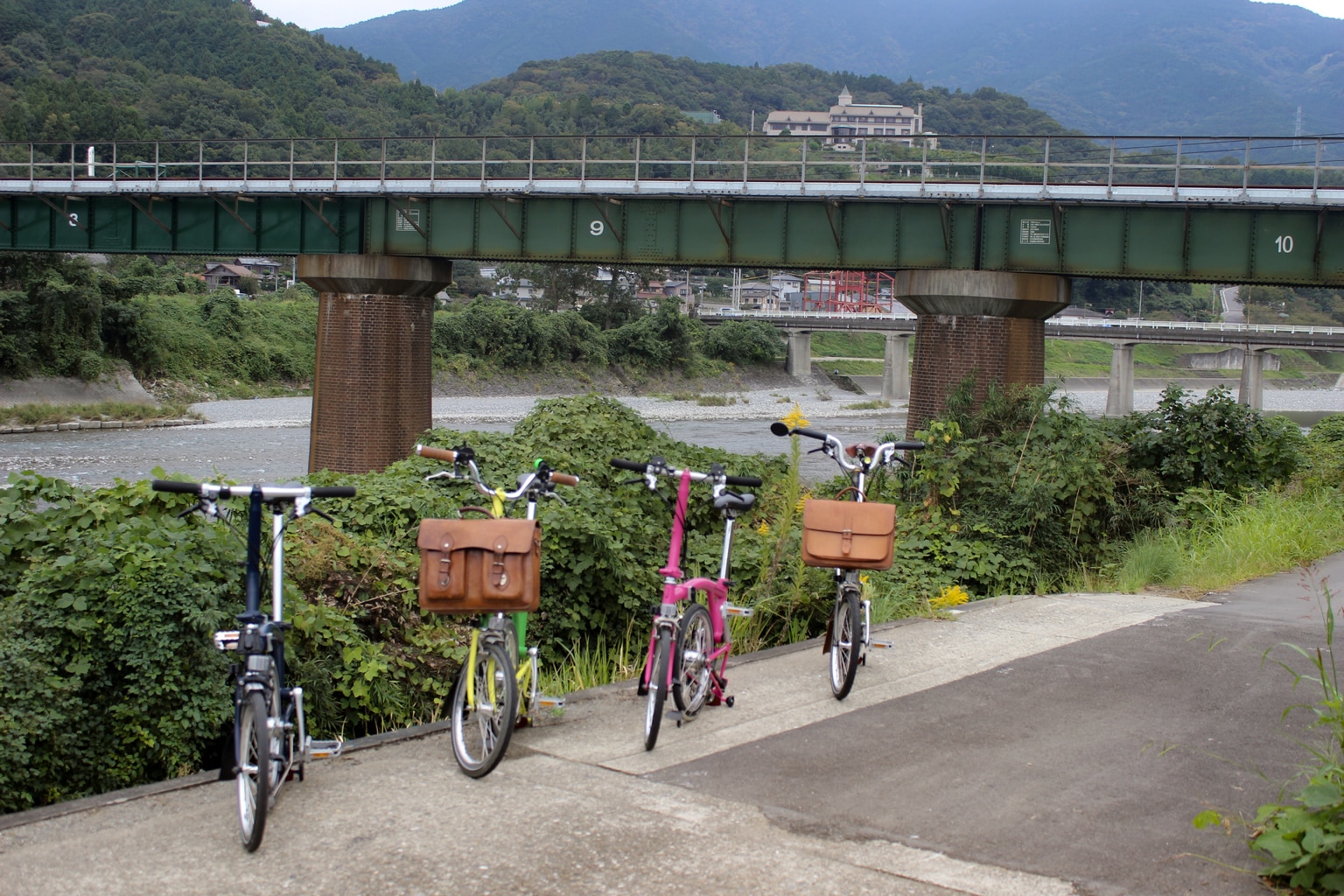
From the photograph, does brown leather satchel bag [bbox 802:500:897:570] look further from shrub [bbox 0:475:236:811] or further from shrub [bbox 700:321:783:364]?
shrub [bbox 700:321:783:364]

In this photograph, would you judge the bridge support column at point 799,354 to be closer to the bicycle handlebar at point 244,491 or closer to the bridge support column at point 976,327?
the bridge support column at point 976,327

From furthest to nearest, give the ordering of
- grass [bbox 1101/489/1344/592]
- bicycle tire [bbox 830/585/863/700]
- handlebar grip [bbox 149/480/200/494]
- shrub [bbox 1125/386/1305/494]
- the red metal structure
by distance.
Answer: the red metal structure → shrub [bbox 1125/386/1305/494] → grass [bbox 1101/489/1344/592] → bicycle tire [bbox 830/585/863/700] → handlebar grip [bbox 149/480/200/494]

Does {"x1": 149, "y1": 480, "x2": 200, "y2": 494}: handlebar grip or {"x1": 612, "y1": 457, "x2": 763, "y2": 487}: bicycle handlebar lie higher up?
{"x1": 612, "y1": 457, "x2": 763, "y2": 487}: bicycle handlebar

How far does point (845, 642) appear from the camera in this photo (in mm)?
7238

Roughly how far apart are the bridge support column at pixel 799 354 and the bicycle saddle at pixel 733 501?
7693 cm

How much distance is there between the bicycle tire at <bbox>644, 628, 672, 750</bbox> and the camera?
6.11 m

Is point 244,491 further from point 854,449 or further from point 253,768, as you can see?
point 854,449

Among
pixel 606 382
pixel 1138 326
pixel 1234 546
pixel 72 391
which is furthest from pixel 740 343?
pixel 1234 546

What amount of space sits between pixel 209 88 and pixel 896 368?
243 feet

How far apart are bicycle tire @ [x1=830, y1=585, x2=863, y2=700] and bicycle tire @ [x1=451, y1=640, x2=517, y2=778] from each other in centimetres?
220

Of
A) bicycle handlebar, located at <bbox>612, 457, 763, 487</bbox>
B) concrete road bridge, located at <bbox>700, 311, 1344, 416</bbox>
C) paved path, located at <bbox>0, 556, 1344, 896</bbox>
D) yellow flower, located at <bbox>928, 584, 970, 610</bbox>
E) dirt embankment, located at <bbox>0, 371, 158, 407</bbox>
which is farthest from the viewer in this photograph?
concrete road bridge, located at <bbox>700, 311, 1344, 416</bbox>

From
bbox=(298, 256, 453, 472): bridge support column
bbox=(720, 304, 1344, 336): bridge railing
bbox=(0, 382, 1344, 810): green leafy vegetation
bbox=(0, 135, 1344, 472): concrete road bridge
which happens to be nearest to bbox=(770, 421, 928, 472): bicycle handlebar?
bbox=(0, 382, 1344, 810): green leafy vegetation

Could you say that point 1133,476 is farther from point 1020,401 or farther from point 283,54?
point 283,54

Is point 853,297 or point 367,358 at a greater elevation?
point 853,297
